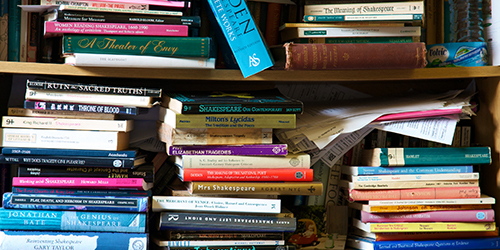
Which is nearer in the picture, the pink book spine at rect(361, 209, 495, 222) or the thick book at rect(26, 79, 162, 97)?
→ the thick book at rect(26, 79, 162, 97)

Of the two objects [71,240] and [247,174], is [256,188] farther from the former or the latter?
[71,240]

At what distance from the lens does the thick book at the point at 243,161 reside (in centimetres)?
85

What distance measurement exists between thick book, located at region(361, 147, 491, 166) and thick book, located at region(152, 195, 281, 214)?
0.28 meters

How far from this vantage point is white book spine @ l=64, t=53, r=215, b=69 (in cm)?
A: 80

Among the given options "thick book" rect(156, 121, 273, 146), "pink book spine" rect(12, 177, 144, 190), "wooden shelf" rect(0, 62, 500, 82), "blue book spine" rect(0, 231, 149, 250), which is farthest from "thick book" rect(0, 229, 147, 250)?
"wooden shelf" rect(0, 62, 500, 82)

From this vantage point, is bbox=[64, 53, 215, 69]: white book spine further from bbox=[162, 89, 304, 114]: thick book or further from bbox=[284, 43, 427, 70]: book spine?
bbox=[284, 43, 427, 70]: book spine

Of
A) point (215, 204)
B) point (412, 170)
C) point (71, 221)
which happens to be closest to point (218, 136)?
point (215, 204)

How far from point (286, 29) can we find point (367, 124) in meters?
0.30

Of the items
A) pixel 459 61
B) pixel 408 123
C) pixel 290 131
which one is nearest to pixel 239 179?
pixel 290 131

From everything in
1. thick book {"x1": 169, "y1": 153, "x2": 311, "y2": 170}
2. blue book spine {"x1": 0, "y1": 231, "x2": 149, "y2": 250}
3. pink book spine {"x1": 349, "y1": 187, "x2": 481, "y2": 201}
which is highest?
thick book {"x1": 169, "y1": 153, "x2": 311, "y2": 170}

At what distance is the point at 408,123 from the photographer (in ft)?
2.97

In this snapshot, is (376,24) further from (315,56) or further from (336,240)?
(336,240)

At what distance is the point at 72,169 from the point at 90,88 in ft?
0.60

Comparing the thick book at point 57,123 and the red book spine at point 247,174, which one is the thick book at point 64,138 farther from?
the red book spine at point 247,174
